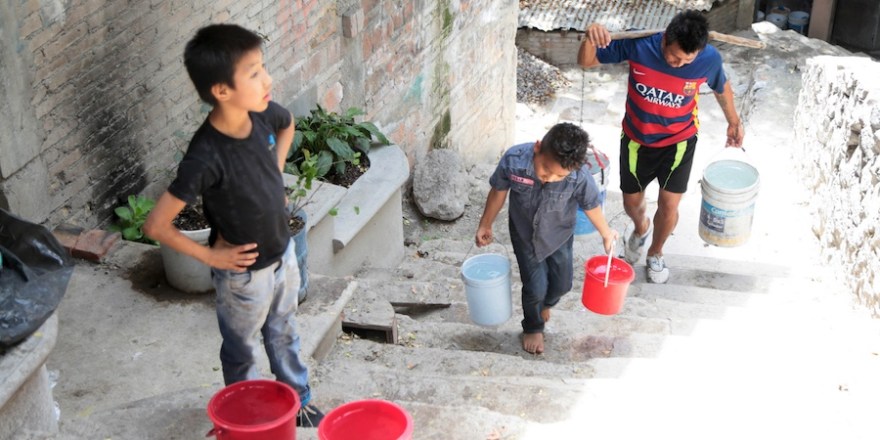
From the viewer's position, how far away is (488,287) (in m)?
4.68

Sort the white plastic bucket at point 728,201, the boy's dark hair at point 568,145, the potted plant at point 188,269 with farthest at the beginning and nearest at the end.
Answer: the white plastic bucket at point 728,201, the potted plant at point 188,269, the boy's dark hair at point 568,145

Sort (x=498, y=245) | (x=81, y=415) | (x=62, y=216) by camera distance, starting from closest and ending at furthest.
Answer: (x=81, y=415) → (x=62, y=216) → (x=498, y=245)

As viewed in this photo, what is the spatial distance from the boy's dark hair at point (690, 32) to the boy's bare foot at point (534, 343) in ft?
5.62

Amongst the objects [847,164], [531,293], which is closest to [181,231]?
[531,293]

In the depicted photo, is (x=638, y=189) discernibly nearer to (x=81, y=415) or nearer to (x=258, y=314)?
(x=258, y=314)

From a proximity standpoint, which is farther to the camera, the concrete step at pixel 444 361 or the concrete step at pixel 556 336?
the concrete step at pixel 556 336

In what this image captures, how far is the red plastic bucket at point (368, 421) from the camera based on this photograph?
2928 millimetres

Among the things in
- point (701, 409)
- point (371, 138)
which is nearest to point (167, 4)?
point (371, 138)

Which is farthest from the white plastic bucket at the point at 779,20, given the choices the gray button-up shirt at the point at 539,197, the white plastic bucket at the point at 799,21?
the gray button-up shirt at the point at 539,197

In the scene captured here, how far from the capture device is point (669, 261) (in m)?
6.68

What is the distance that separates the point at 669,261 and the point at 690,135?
4.91 feet

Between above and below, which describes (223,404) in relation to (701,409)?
above

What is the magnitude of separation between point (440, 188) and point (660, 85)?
249 cm

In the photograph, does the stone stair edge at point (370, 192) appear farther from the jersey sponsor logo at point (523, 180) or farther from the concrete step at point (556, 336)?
the jersey sponsor logo at point (523, 180)
